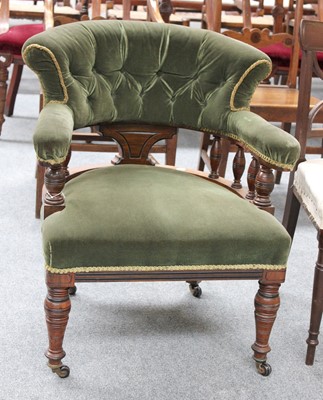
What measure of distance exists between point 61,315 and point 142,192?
386mm

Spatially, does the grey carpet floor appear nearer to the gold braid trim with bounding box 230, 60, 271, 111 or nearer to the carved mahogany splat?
the carved mahogany splat

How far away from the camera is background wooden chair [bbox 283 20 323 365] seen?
6.48 ft

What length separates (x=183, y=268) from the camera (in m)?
1.76

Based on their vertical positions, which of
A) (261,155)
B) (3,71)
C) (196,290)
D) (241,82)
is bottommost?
(196,290)

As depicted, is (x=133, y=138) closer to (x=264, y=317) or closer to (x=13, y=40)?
(x=264, y=317)

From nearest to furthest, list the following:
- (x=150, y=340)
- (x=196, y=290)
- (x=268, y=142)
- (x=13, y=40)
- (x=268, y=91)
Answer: (x=268, y=142), (x=150, y=340), (x=196, y=290), (x=268, y=91), (x=13, y=40)

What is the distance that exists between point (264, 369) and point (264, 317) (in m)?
0.16

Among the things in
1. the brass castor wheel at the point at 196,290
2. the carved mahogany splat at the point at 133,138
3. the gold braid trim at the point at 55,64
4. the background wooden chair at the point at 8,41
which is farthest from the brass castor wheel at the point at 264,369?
the background wooden chair at the point at 8,41

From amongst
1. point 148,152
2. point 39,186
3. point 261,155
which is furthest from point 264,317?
point 39,186

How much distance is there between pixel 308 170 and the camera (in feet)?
7.07

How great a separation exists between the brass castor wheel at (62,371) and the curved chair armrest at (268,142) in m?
0.76

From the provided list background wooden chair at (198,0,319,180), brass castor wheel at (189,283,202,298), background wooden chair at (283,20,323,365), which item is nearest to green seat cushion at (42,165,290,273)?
background wooden chair at (283,20,323,365)

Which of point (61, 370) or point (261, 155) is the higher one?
point (261, 155)

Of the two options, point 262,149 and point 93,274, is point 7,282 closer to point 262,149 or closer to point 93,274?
point 93,274
